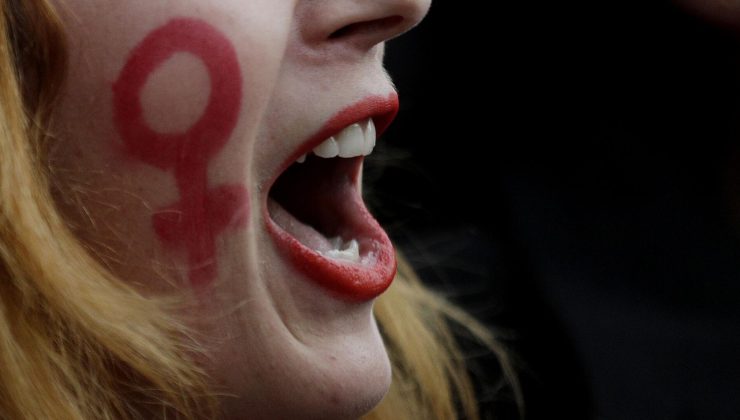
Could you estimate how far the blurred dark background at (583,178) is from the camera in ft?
7.16

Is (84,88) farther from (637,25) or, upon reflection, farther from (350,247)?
(637,25)

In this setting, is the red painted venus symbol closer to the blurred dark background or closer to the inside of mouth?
the inside of mouth

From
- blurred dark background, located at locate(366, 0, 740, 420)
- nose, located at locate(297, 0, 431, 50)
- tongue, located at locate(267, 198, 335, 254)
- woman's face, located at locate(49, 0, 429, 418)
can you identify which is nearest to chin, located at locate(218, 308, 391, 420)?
woman's face, located at locate(49, 0, 429, 418)

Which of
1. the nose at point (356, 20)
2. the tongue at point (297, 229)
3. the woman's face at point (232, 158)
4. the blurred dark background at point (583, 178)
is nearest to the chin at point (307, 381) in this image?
the woman's face at point (232, 158)

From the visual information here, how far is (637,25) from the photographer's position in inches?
98.6

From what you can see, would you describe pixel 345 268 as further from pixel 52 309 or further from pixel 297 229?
pixel 52 309

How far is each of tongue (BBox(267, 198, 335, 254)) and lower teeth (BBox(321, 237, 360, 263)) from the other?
0.5 inches

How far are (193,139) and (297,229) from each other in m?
0.20

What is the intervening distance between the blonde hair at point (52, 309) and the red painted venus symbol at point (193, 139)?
0.19ft

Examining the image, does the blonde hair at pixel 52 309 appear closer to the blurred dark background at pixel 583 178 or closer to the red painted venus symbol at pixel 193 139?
the red painted venus symbol at pixel 193 139

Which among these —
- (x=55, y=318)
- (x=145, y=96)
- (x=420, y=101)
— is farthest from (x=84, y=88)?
(x=420, y=101)

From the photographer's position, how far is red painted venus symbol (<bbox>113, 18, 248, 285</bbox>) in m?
0.92

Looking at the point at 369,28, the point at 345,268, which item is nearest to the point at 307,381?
the point at 345,268

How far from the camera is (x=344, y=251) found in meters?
1.11
